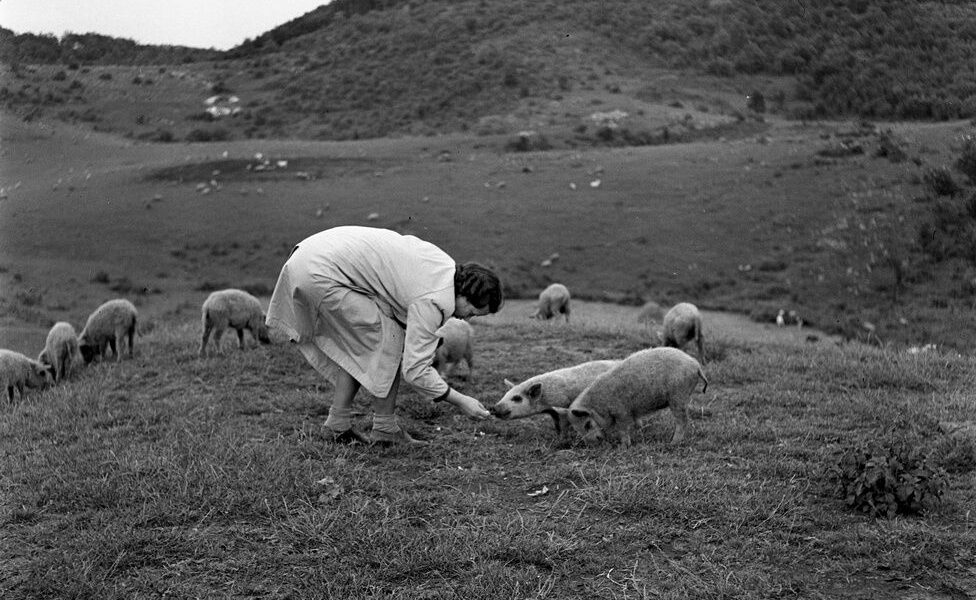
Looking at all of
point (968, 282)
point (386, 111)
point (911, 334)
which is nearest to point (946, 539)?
point (911, 334)

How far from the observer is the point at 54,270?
20.0 meters

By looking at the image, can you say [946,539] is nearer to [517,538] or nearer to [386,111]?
[517,538]

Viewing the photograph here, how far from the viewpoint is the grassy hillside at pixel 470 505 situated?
4.30 meters

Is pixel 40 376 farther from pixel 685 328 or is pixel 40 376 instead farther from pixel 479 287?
pixel 685 328

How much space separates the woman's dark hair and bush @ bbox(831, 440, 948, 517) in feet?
8.26

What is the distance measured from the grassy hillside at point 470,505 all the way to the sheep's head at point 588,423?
0.76ft

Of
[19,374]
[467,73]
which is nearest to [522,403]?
[19,374]

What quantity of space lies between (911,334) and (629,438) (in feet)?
37.7

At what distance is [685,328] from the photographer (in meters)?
9.80

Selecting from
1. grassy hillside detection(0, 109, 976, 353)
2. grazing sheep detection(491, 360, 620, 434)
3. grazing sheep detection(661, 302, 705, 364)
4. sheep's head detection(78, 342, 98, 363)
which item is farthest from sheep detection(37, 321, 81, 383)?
grazing sheep detection(661, 302, 705, 364)

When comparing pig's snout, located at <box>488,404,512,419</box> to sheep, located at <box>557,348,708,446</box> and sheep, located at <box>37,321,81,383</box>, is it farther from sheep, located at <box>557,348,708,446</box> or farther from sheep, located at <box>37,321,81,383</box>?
sheep, located at <box>37,321,81,383</box>

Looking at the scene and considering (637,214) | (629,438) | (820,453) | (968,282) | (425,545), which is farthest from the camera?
(637,214)

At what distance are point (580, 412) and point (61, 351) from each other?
7.45 meters

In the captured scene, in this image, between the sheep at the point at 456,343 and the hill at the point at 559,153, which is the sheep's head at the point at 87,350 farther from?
the sheep at the point at 456,343
